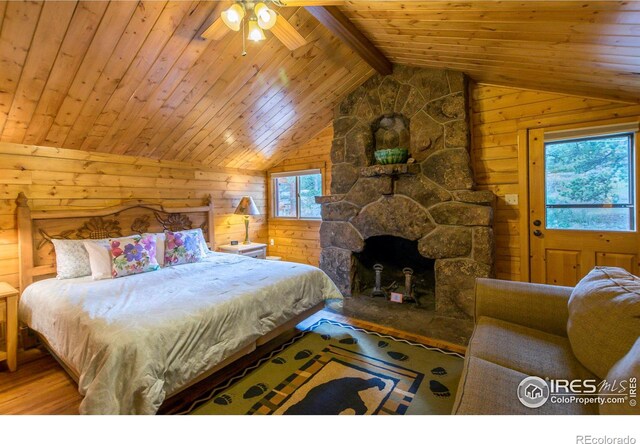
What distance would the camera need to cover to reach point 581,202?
2.74 m

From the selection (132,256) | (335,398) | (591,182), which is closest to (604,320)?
(335,398)

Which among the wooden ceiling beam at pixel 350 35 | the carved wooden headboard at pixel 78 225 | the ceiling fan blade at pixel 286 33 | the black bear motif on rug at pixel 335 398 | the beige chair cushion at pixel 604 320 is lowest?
the black bear motif on rug at pixel 335 398

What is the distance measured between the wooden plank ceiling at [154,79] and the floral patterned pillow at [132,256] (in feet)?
3.69

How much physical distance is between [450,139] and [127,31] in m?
3.02

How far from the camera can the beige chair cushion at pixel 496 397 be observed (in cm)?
108

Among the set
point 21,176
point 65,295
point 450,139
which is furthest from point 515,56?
point 21,176

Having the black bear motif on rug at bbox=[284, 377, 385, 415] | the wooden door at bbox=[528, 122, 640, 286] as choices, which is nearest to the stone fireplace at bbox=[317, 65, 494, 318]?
the wooden door at bbox=[528, 122, 640, 286]

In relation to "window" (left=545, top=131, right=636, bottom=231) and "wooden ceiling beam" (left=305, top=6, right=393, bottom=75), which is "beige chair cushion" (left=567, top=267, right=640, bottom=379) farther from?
"wooden ceiling beam" (left=305, top=6, right=393, bottom=75)

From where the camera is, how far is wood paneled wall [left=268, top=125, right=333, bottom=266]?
4.54 meters

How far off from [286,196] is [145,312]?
11.8ft

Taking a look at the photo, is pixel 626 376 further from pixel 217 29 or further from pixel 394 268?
pixel 394 268

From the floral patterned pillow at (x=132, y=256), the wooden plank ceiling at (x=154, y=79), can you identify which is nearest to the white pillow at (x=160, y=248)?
the floral patterned pillow at (x=132, y=256)

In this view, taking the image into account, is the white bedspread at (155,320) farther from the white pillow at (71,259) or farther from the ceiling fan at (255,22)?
the ceiling fan at (255,22)
